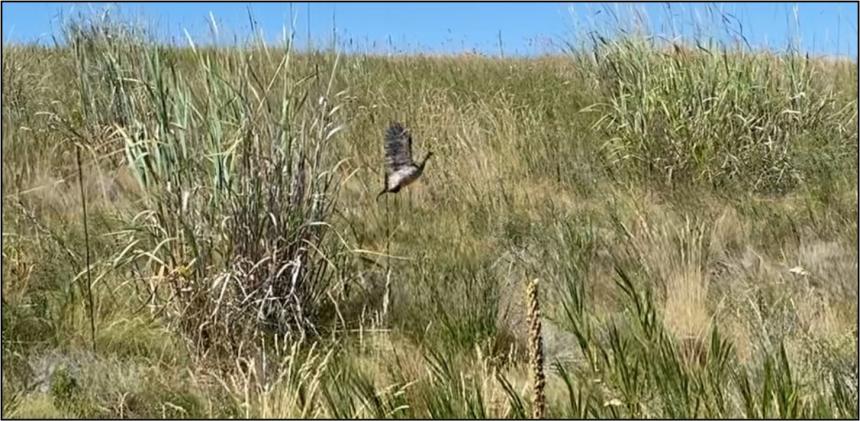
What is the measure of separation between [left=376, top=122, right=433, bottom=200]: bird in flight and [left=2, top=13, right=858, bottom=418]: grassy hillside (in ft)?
0.65

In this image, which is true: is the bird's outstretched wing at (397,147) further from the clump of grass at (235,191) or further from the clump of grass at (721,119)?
the clump of grass at (721,119)

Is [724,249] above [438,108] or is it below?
below

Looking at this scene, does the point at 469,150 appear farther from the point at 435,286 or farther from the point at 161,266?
the point at 161,266

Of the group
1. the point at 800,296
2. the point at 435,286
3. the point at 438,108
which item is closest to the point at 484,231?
the point at 435,286

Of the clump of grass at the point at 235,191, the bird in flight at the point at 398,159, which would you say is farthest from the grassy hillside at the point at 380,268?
the bird in flight at the point at 398,159

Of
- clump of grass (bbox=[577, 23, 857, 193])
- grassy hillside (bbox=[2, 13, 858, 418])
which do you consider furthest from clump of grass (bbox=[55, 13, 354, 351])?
clump of grass (bbox=[577, 23, 857, 193])

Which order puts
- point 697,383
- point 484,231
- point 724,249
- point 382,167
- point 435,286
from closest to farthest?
point 697,383
point 435,286
point 724,249
point 484,231
point 382,167

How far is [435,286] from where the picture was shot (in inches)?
145

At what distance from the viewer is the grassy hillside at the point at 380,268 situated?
2686mm

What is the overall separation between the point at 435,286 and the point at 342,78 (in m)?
0.89

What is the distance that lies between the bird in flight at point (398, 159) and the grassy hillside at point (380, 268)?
20 cm

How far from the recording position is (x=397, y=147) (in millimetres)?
4074

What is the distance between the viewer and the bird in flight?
158 inches

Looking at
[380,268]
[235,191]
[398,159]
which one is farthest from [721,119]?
[235,191]
